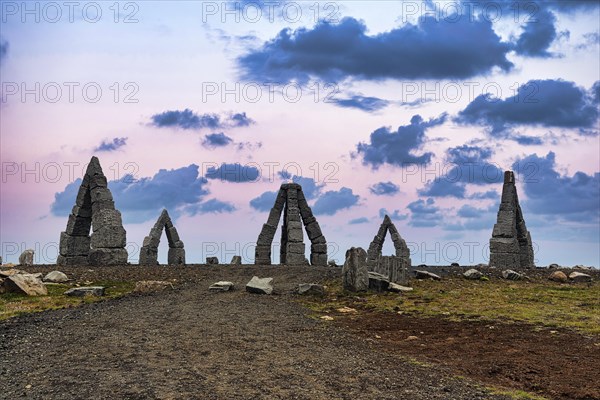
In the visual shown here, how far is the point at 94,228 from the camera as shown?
2870cm

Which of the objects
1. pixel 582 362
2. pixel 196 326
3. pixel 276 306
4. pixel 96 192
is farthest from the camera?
pixel 96 192

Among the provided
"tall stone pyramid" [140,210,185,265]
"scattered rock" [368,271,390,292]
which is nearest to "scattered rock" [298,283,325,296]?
"scattered rock" [368,271,390,292]

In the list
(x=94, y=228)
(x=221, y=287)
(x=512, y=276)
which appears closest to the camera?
(x=221, y=287)

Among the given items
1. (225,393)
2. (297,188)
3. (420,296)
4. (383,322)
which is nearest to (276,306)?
(383,322)

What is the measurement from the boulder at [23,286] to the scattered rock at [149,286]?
2946 millimetres

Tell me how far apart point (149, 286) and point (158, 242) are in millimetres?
19742

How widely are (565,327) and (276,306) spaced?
7.99 metres

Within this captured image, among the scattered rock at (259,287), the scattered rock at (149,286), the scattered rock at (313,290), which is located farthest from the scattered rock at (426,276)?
the scattered rock at (149,286)

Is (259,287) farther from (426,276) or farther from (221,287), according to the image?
(426,276)

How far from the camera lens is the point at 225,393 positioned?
8.56 metres

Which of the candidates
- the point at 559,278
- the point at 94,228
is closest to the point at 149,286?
the point at 94,228

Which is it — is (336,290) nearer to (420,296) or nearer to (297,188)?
(420,296)

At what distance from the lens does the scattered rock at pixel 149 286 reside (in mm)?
20094

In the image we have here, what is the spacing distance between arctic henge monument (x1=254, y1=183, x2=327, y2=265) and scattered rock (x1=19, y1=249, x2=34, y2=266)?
1424cm
